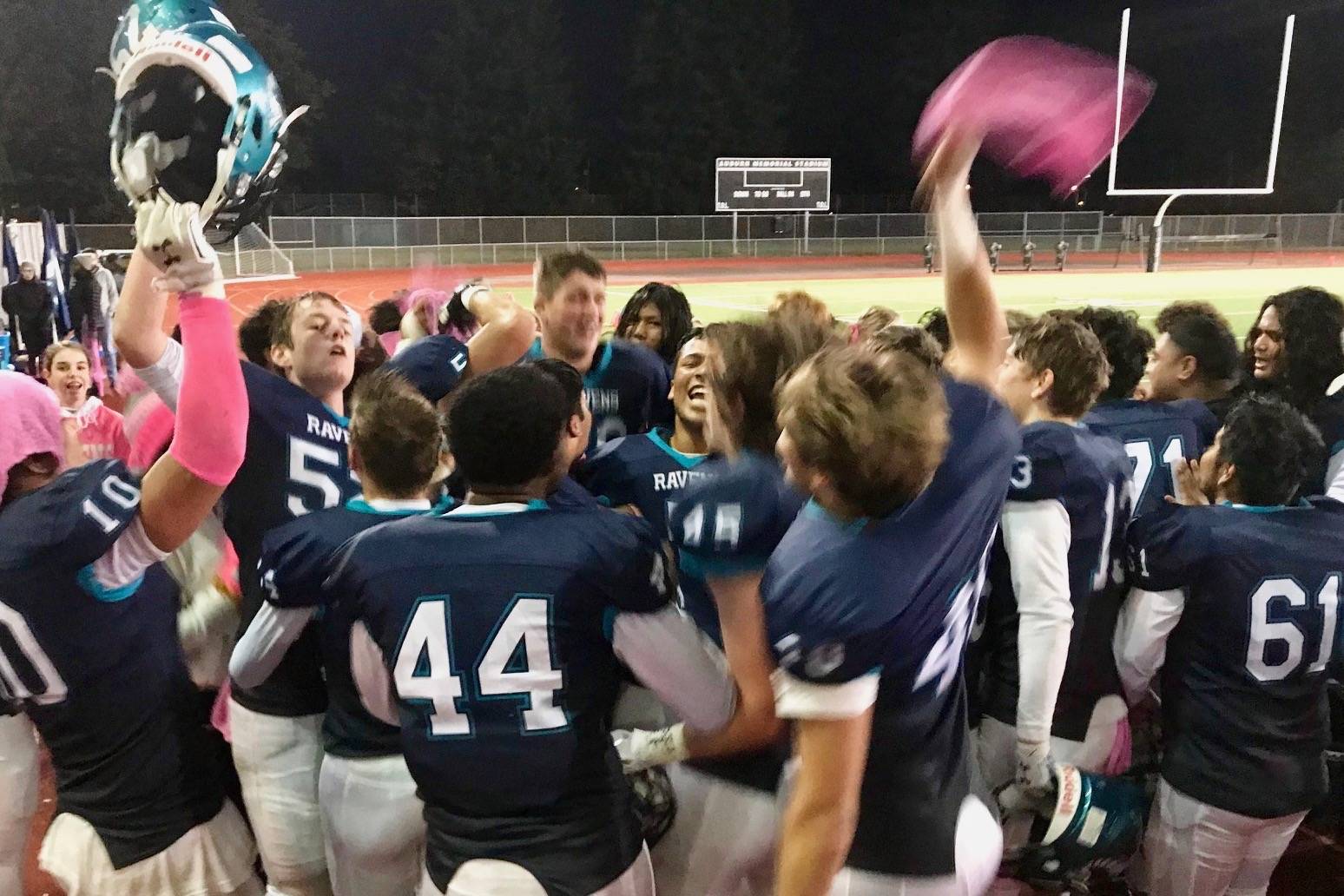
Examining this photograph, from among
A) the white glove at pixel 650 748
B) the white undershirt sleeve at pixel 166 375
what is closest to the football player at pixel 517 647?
the white glove at pixel 650 748

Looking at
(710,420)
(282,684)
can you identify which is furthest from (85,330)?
(710,420)

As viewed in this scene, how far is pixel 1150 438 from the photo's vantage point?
366cm

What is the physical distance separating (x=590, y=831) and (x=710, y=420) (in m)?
0.89

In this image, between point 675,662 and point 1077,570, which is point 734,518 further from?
point 1077,570

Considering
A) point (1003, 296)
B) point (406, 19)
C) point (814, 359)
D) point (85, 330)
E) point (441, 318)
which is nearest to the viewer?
point (814, 359)

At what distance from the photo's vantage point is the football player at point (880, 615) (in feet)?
5.24

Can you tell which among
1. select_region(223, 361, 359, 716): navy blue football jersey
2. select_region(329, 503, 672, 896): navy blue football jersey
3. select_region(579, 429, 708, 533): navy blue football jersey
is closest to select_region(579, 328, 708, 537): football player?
select_region(579, 429, 708, 533): navy blue football jersey

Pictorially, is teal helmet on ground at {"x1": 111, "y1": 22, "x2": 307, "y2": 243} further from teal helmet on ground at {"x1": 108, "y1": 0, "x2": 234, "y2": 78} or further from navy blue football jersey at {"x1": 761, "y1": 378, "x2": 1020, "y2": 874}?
navy blue football jersey at {"x1": 761, "y1": 378, "x2": 1020, "y2": 874}

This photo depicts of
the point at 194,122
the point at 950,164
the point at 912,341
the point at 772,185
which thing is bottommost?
the point at 912,341

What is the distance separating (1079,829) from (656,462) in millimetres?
1629

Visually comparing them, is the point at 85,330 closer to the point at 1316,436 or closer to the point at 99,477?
the point at 99,477

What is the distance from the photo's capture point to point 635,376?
442 cm

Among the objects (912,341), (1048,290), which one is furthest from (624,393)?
(1048,290)

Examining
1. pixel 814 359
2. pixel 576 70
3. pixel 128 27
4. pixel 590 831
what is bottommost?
pixel 590 831
